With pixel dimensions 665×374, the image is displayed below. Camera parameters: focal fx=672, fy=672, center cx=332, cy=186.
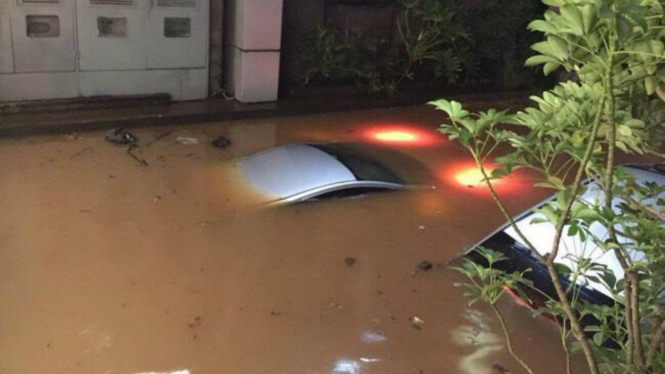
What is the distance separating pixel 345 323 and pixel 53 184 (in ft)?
8.76

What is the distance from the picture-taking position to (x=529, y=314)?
12.7 feet

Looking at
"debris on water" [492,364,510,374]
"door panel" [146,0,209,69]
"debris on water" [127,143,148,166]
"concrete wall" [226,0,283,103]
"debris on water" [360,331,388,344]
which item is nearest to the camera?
"debris on water" [492,364,510,374]

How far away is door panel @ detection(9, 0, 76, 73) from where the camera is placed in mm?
6195

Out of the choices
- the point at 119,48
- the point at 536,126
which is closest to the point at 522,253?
the point at 536,126

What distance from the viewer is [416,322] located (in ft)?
12.1

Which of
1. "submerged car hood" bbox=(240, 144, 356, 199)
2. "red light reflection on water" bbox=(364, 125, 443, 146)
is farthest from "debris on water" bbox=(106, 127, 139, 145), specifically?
"red light reflection on water" bbox=(364, 125, 443, 146)

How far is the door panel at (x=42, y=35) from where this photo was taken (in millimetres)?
6195

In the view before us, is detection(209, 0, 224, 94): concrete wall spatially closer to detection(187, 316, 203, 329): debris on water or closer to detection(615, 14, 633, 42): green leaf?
detection(187, 316, 203, 329): debris on water

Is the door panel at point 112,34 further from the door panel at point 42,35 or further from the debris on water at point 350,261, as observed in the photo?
the debris on water at point 350,261

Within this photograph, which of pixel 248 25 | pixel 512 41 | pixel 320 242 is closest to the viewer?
pixel 320 242

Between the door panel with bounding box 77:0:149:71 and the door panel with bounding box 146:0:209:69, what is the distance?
0.34 feet

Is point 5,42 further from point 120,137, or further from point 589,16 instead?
point 589,16

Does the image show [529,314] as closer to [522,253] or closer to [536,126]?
[522,253]

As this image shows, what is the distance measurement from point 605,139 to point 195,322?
7.72ft
